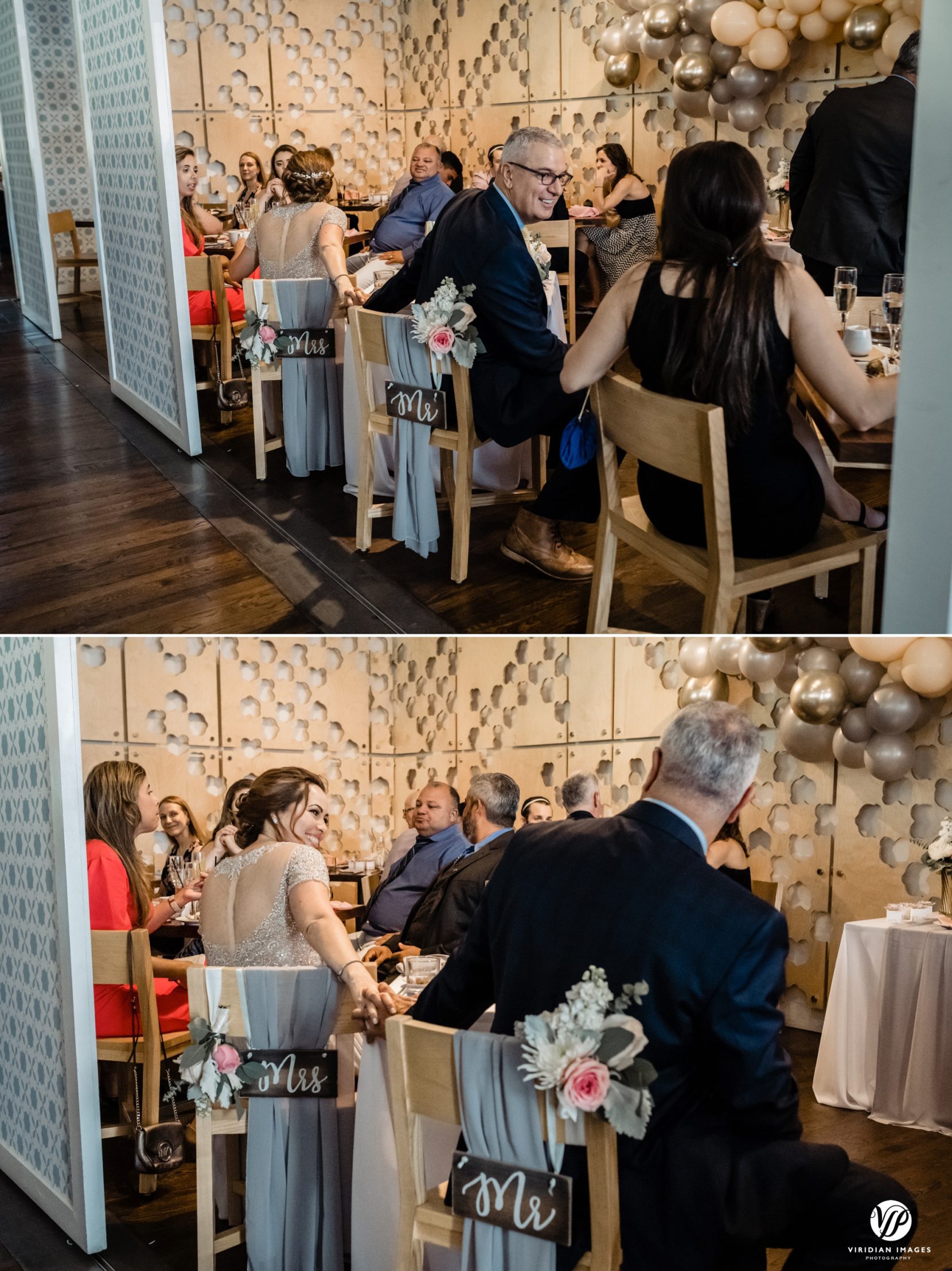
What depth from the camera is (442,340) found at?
13.2ft

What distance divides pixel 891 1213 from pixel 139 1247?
6.37 ft

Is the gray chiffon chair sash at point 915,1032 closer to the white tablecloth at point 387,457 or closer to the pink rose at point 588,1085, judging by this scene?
the white tablecloth at point 387,457

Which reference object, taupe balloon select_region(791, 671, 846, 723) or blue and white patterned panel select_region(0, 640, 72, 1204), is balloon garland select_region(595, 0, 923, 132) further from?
blue and white patterned panel select_region(0, 640, 72, 1204)

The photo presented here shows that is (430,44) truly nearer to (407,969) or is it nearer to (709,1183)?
(407,969)

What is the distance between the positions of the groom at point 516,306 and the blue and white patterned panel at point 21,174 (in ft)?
19.8

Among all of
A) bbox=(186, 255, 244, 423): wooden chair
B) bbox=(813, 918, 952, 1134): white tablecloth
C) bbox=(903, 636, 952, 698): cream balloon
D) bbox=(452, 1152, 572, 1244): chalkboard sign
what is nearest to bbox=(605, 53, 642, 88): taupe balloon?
bbox=(186, 255, 244, 423): wooden chair

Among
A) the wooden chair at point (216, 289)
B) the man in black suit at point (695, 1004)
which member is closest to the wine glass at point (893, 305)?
the man in black suit at point (695, 1004)

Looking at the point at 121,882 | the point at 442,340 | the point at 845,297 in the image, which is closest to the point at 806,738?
the point at 845,297

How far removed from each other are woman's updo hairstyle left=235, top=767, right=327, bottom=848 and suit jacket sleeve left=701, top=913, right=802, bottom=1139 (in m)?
1.52

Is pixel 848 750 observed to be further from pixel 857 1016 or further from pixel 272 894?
pixel 272 894

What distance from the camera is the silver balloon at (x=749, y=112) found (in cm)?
823

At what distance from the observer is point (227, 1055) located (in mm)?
2797

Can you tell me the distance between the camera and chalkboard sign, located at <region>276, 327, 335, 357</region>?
17.6ft

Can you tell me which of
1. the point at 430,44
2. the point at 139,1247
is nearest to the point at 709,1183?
the point at 139,1247
